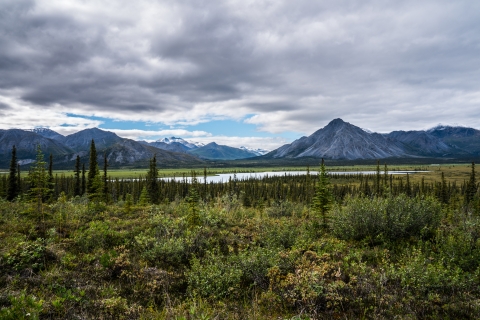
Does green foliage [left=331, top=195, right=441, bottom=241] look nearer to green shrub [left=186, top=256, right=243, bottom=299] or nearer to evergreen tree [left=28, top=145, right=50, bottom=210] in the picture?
green shrub [left=186, top=256, right=243, bottom=299]

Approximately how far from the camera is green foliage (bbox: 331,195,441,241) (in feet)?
34.7

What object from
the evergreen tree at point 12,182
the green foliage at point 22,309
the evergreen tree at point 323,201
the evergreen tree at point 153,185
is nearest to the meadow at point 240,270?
the green foliage at point 22,309

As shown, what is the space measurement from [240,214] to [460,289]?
1121 cm

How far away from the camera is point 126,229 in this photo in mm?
11516

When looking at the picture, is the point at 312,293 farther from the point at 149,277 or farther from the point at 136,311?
the point at 149,277

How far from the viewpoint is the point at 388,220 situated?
10867mm

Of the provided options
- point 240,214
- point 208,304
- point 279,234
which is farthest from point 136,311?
point 240,214

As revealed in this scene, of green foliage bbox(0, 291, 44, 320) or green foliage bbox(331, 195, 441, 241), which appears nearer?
green foliage bbox(0, 291, 44, 320)

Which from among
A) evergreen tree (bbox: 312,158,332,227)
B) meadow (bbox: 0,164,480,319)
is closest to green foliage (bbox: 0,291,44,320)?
meadow (bbox: 0,164,480,319)

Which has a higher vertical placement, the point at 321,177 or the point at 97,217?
the point at 321,177

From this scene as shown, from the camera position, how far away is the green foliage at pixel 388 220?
1057 cm

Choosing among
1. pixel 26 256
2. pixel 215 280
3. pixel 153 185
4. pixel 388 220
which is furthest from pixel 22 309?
pixel 153 185

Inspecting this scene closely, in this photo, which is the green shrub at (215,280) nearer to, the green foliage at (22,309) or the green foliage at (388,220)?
the green foliage at (22,309)

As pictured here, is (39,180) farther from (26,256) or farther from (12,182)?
(12,182)
